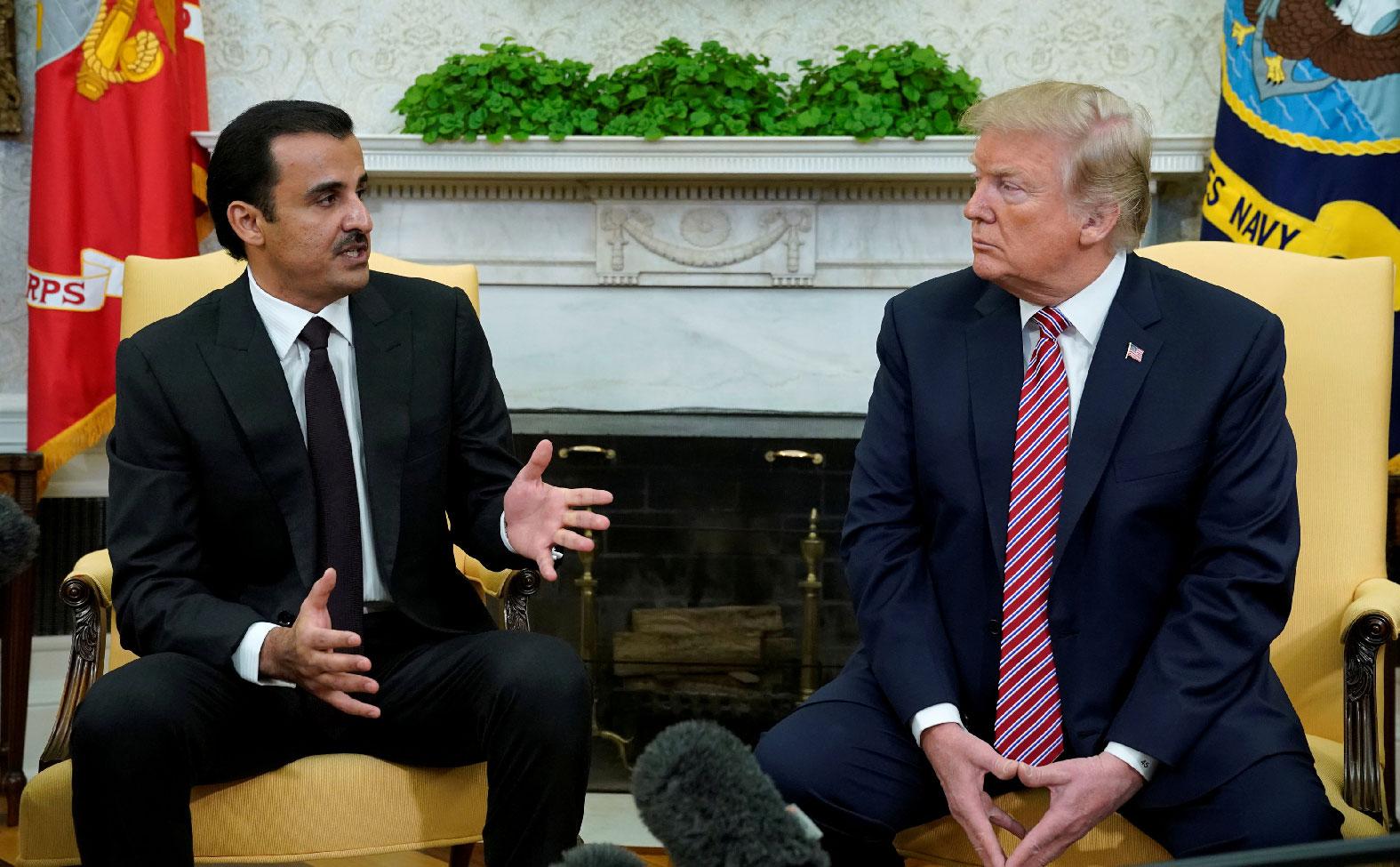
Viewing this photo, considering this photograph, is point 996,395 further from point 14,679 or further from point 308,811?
point 14,679

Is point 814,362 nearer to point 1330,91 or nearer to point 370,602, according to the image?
point 1330,91

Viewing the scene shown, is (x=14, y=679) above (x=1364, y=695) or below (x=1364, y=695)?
below

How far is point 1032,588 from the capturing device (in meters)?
1.78

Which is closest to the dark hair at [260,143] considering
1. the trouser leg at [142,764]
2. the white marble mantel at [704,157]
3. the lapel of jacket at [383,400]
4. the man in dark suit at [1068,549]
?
the lapel of jacket at [383,400]

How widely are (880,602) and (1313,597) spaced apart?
0.75 metres

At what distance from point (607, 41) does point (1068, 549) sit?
2.61 meters

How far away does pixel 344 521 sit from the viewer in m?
2.00

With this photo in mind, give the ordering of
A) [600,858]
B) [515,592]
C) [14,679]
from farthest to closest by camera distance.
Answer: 1. [14,679]
2. [515,592]
3. [600,858]

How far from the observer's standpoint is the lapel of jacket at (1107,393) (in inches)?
69.4

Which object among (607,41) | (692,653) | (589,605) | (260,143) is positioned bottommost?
(692,653)

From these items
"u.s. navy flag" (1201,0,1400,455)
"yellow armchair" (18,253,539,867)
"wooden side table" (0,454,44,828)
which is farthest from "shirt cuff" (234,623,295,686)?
"u.s. navy flag" (1201,0,1400,455)

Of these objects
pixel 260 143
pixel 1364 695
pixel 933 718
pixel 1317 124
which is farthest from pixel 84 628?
pixel 1317 124

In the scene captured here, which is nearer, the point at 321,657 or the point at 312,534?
the point at 321,657

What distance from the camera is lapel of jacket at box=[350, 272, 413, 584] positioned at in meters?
2.01
